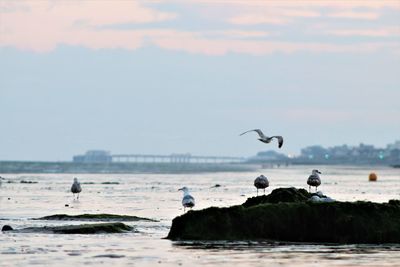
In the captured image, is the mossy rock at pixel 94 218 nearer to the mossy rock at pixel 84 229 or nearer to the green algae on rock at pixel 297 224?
the mossy rock at pixel 84 229

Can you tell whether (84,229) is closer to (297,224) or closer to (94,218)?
(297,224)

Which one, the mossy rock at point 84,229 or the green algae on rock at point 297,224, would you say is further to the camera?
the mossy rock at point 84,229

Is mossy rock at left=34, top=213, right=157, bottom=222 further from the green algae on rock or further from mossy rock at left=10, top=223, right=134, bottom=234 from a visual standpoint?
the green algae on rock

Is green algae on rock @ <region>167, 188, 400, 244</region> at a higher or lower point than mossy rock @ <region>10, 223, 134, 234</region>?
higher

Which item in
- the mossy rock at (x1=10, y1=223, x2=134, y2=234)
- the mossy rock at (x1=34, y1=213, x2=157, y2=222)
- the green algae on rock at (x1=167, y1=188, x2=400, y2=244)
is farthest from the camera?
the mossy rock at (x1=34, y1=213, x2=157, y2=222)

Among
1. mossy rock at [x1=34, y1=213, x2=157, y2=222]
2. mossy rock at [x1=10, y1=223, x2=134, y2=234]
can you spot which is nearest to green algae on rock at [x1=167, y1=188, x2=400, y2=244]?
mossy rock at [x1=10, y1=223, x2=134, y2=234]

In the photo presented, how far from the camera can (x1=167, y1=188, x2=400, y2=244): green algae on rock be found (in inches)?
1216

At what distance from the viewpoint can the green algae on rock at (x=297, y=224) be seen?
30.9 metres

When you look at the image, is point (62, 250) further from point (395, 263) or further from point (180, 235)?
point (395, 263)

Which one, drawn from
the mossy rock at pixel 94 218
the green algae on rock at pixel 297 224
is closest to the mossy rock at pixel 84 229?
the green algae on rock at pixel 297 224

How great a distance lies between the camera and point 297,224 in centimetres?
3109

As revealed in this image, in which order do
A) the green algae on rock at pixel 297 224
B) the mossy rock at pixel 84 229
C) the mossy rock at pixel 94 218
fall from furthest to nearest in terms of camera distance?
the mossy rock at pixel 94 218, the mossy rock at pixel 84 229, the green algae on rock at pixel 297 224

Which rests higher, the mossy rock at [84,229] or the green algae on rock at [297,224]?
the green algae on rock at [297,224]

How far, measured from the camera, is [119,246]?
98.1 ft
